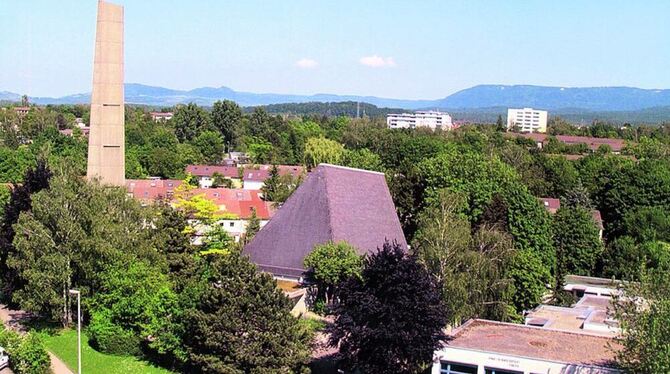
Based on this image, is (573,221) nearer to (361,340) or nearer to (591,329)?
(591,329)

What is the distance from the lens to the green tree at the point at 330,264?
96.5 ft

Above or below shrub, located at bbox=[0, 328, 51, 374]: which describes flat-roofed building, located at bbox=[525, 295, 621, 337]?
above

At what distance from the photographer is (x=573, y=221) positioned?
38938mm

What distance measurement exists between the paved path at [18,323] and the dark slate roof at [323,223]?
371 inches

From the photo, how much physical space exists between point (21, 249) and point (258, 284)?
10200mm

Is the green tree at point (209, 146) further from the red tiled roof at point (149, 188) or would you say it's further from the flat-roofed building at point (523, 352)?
the flat-roofed building at point (523, 352)

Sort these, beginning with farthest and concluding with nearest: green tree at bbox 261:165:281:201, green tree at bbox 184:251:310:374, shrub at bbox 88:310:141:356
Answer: green tree at bbox 261:165:281:201
shrub at bbox 88:310:141:356
green tree at bbox 184:251:310:374

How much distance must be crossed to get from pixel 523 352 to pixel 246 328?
302 inches

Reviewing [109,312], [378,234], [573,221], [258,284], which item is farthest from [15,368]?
[573,221]

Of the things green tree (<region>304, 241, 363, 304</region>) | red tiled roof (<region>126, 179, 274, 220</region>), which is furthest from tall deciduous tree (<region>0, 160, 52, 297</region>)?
red tiled roof (<region>126, 179, 274, 220</region>)

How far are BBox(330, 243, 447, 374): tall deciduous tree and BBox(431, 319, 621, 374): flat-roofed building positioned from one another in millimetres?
935

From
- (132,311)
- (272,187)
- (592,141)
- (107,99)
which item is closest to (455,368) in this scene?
(132,311)

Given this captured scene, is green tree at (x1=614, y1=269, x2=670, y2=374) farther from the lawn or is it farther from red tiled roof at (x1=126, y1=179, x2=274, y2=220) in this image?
red tiled roof at (x1=126, y1=179, x2=274, y2=220)

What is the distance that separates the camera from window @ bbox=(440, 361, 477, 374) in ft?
70.2
